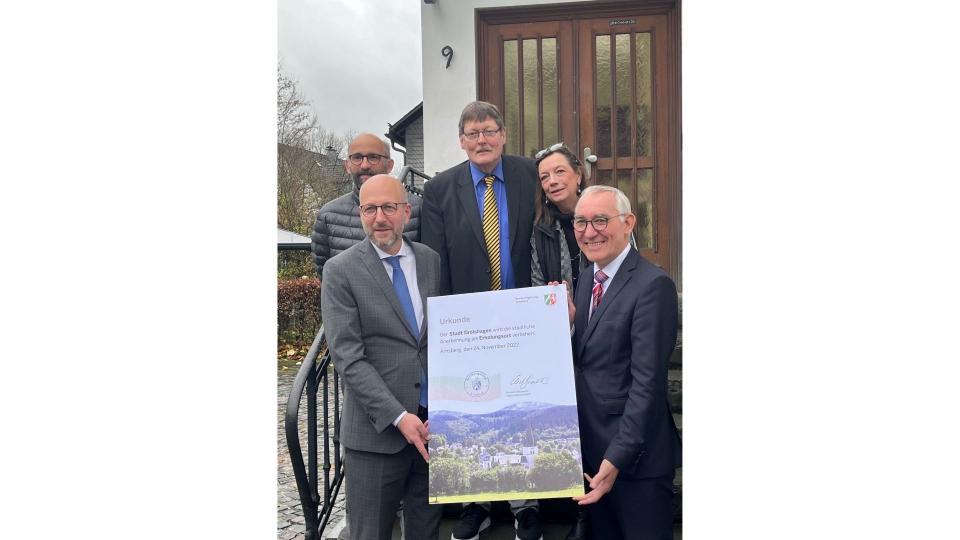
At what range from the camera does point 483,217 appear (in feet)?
10.3

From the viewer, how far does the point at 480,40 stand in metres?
5.76

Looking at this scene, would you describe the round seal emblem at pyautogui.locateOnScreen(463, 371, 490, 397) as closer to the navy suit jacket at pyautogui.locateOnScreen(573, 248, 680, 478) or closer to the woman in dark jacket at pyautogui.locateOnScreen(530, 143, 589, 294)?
the navy suit jacket at pyautogui.locateOnScreen(573, 248, 680, 478)

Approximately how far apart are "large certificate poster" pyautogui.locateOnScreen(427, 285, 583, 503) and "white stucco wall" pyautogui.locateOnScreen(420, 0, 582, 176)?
340cm

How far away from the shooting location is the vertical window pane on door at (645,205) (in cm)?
577

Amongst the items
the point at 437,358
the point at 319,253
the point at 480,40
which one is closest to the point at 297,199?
the point at 480,40

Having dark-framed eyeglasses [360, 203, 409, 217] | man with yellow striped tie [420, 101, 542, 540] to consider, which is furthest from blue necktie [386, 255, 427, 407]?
man with yellow striped tie [420, 101, 542, 540]

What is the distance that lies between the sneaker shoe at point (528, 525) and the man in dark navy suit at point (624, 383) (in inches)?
30.8

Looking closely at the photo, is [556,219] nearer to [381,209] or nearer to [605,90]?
[381,209]

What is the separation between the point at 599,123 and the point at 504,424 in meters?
4.02

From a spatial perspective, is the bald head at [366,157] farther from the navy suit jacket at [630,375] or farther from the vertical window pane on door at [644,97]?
the vertical window pane on door at [644,97]

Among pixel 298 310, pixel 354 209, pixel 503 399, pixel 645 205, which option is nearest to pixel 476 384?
pixel 503 399

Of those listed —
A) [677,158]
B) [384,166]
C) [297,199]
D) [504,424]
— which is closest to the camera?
[504,424]

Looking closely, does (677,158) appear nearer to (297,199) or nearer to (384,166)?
(384,166)

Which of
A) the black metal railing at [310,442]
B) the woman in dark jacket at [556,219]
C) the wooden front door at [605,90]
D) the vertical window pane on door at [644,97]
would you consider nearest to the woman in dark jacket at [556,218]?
the woman in dark jacket at [556,219]
